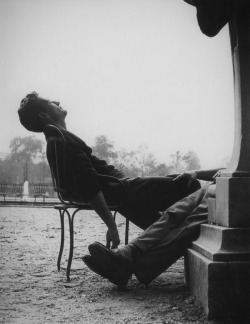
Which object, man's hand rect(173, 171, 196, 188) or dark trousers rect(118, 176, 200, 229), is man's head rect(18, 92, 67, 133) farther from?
man's hand rect(173, 171, 196, 188)

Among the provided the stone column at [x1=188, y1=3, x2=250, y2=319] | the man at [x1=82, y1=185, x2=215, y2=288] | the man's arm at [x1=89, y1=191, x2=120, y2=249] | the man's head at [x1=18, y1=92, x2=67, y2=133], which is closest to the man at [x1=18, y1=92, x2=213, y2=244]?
the man's head at [x1=18, y1=92, x2=67, y2=133]

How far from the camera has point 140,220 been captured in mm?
3725

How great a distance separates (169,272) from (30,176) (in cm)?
5764

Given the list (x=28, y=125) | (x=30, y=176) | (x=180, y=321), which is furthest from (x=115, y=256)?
(x=30, y=176)

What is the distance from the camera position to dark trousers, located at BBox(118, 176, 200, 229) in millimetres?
3643

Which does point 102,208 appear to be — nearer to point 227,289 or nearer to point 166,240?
point 166,240

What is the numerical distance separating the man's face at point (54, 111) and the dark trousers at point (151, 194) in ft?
2.91

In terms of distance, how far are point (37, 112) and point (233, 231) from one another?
Result: 220 cm

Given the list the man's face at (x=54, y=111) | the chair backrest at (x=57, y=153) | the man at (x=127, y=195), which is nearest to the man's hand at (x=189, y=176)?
the man at (x=127, y=195)

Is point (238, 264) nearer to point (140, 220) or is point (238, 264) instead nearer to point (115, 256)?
point (115, 256)

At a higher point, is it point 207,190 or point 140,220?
point 207,190

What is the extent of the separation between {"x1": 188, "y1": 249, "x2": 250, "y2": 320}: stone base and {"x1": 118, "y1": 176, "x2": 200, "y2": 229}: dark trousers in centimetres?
142

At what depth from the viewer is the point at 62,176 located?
3498 millimetres

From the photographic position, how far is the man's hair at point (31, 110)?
3678 millimetres
